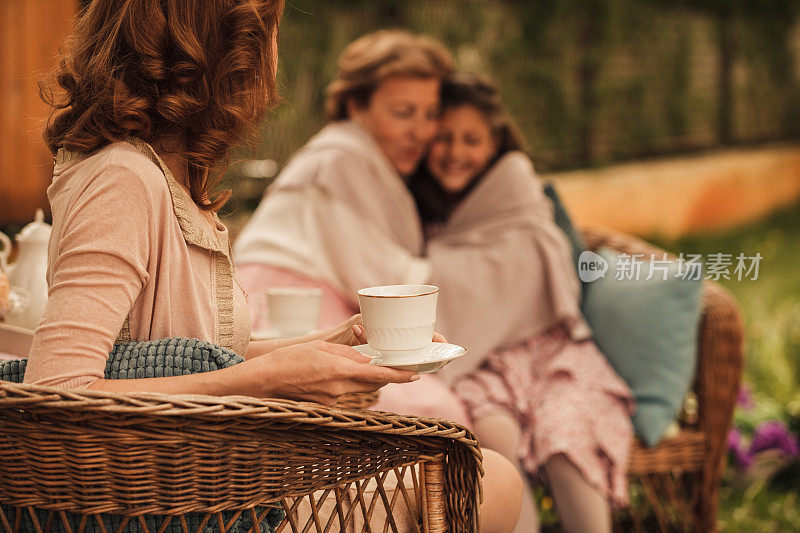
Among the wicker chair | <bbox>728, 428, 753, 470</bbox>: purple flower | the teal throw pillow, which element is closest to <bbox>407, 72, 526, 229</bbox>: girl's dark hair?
the teal throw pillow

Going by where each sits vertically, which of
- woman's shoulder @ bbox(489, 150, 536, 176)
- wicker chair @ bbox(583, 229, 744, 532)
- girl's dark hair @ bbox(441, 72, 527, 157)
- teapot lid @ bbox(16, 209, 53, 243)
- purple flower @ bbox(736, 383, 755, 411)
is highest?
girl's dark hair @ bbox(441, 72, 527, 157)

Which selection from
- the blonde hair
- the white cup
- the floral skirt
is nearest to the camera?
the white cup

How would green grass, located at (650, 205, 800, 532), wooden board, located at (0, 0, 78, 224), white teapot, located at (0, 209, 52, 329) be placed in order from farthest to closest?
wooden board, located at (0, 0, 78, 224), green grass, located at (650, 205, 800, 532), white teapot, located at (0, 209, 52, 329)

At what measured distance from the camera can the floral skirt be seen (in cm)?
238

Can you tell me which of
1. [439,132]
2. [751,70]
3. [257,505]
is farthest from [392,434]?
[751,70]

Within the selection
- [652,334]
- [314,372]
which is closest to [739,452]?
[652,334]

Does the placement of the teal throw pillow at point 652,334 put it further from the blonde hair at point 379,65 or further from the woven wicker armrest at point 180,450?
the woven wicker armrest at point 180,450

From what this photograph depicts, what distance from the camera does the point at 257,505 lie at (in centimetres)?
125

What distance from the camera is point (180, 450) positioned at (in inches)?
45.9

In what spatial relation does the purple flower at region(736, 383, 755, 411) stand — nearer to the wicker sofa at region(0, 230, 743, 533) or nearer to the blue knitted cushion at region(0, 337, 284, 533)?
the wicker sofa at region(0, 230, 743, 533)

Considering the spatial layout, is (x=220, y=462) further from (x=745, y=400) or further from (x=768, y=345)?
(x=768, y=345)

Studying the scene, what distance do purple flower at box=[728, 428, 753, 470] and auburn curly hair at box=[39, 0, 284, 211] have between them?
2418 mm

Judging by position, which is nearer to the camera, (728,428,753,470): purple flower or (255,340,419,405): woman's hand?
(255,340,419,405): woman's hand

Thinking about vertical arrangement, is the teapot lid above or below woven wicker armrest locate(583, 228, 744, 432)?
above
